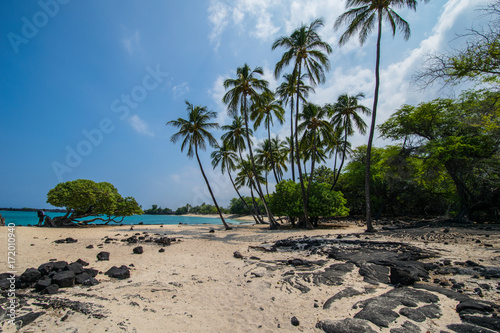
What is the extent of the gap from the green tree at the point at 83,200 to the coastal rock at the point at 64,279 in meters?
19.2

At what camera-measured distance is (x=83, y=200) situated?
21219 millimetres

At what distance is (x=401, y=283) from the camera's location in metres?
5.05

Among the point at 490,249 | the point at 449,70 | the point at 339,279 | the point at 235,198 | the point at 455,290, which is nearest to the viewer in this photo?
the point at 455,290

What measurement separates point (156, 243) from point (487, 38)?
1545 cm

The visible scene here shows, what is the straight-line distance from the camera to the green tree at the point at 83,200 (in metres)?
20.7

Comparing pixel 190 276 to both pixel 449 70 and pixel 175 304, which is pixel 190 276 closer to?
pixel 175 304

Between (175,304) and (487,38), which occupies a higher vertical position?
(487,38)

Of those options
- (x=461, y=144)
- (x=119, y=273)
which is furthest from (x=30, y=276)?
(x=461, y=144)

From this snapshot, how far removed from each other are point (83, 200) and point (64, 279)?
19.7 meters

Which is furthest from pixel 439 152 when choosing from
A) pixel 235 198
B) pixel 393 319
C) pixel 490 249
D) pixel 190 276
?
pixel 235 198

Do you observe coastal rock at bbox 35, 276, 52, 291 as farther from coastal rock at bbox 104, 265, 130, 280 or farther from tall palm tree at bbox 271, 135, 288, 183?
tall palm tree at bbox 271, 135, 288, 183

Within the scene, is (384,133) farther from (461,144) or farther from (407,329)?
(407,329)

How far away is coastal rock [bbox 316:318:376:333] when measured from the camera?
3391 mm

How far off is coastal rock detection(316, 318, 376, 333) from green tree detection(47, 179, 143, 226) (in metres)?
24.3
